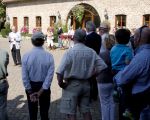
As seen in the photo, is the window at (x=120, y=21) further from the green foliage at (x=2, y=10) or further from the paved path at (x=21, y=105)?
the green foliage at (x=2, y=10)

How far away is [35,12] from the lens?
122 ft

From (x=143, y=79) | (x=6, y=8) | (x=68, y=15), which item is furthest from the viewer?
(x=6, y=8)

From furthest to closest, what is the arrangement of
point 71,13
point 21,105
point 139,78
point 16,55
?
point 71,13, point 16,55, point 21,105, point 139,78

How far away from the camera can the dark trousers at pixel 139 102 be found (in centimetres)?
435

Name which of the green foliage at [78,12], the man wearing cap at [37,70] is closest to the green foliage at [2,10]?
the green foliage at [78,12]

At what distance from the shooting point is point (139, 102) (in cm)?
438

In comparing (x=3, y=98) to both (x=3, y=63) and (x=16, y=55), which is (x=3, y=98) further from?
(x=16, y=55)

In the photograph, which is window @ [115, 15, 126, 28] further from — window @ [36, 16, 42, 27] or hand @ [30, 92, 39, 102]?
hand @ [30, 92, 39, 102]

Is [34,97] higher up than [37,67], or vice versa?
[37,67]

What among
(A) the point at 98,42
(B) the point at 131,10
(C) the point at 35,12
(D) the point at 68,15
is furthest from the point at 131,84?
(C) the point at 35,12

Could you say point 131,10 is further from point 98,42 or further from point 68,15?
point 98,42

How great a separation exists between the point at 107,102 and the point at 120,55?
37.5 inches

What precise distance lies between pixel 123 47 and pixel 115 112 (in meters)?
1.24

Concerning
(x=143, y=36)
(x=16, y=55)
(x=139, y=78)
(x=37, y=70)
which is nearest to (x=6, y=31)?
(x=16, y=55)
